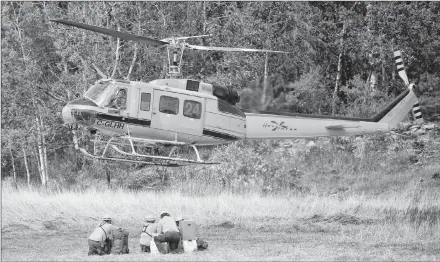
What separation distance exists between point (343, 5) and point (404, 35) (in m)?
3.16

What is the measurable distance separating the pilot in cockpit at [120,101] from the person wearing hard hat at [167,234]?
4.30 metres

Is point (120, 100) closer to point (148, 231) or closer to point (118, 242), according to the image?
point (148, 231)

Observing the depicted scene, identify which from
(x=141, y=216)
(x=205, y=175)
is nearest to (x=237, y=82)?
(x=205, y=175)

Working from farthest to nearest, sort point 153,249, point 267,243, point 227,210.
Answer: point 227,210
point 267,243
point 153,249

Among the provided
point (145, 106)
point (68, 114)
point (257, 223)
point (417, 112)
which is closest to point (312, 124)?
point (417, 112)

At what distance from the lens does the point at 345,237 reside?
22.2m

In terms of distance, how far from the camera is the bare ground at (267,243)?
18.8m

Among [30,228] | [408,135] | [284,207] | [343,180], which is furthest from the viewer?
[408,135]

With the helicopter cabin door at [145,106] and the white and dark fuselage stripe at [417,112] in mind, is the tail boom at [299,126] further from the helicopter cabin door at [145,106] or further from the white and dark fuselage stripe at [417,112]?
the helicopter cabin door at [145,106]

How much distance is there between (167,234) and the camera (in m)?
18.4

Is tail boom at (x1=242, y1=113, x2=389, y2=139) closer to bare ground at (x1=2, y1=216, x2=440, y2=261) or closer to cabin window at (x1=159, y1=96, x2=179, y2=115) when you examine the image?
cabin window at (x1=159, y1=96, x2=179, y2=115)

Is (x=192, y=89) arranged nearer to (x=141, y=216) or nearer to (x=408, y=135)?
(x=141, y=216)

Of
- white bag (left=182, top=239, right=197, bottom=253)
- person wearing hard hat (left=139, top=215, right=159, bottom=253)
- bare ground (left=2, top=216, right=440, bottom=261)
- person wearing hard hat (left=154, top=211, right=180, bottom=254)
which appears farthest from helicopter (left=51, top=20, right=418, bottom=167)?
person wearing hard hat (left=154, top=211, right=180, bottom=254)

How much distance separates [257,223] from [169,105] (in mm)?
4816
